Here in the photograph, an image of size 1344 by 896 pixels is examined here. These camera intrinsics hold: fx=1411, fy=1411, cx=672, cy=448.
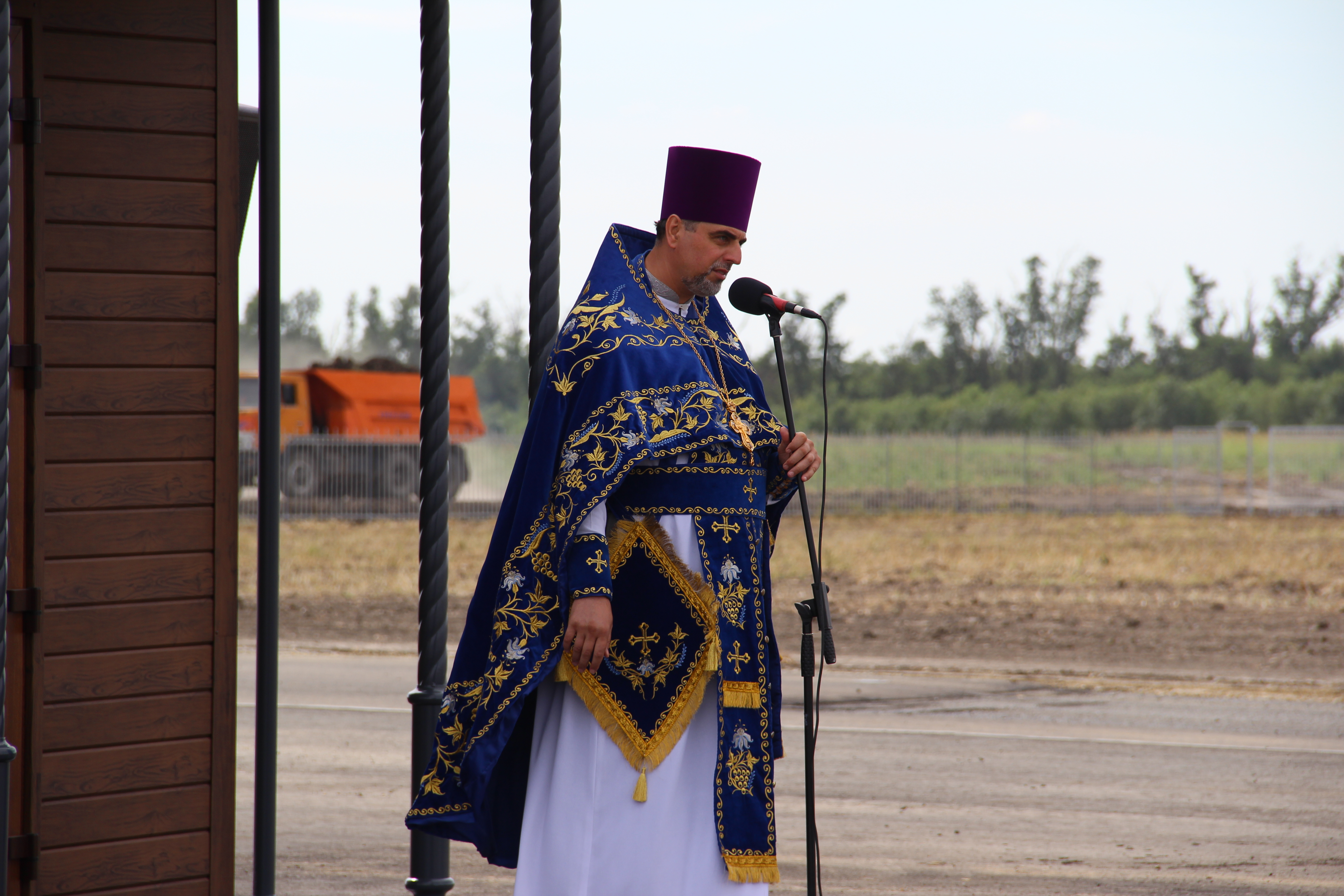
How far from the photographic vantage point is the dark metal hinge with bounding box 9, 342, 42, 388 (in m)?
3.74

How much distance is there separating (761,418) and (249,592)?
15.9 m

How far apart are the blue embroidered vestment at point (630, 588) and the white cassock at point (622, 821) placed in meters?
0.04

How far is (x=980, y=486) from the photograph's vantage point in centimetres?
3180

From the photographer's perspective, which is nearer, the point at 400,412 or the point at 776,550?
the point at 776,550

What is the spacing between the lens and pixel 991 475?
31984mm

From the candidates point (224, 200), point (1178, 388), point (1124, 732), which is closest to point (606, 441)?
point (224, 200)

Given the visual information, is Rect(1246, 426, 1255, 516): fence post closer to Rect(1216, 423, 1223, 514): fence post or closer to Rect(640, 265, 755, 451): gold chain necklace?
Rect(1216, 423, 1223, 514): fence post

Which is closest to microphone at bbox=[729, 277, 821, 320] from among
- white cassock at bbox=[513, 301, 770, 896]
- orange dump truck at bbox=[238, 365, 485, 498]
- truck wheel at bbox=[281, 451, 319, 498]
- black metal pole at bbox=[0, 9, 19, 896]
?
white cassock at bbox=[513, 301, 770, 896]

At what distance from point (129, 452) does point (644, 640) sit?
170 cm

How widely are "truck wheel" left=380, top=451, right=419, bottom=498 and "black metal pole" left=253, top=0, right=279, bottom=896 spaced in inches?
1035

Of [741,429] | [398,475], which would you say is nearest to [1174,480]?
[398,475]

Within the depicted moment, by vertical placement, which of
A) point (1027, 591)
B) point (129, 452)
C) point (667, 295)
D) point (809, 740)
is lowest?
point (1027, 591)

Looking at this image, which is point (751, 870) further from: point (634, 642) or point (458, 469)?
point (458, 469)

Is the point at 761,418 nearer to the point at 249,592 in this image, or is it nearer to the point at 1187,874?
the point at 1187,874
